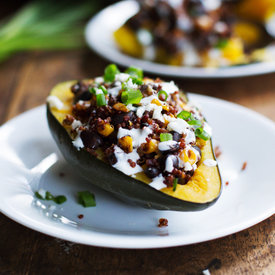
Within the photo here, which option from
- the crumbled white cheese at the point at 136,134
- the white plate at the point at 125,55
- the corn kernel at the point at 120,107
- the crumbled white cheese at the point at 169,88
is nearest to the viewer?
the crumbled white cheese at the point at 136,134

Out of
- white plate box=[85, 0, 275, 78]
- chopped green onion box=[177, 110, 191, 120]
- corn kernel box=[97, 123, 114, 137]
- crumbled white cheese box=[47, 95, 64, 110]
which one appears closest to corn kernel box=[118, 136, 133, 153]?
corn kernel box=[97, 123, 114, 137]

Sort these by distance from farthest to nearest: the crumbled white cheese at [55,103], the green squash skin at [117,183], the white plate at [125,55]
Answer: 1. the white plate at [125,55]
2. the crumbled white cheese at [55,103]
3. the green squash skin at [117,183]

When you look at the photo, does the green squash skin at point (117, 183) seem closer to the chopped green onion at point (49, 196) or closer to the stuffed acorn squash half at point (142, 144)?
the stuffed acorn squash half at point (142, 144)

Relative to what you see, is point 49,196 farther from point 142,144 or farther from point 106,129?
point 142,144

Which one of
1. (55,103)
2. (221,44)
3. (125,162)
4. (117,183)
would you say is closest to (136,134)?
(125,162)

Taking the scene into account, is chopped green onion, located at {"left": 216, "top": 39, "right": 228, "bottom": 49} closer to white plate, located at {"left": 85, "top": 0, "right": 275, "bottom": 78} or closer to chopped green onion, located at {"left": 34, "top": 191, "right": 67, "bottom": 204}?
white plate, located at {"left": 85, "top": 0, "right": 275, "bottom": 78}

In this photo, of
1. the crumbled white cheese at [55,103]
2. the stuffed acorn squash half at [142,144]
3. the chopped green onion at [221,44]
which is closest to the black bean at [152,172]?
the stuffed acorn squash half at [142,144]

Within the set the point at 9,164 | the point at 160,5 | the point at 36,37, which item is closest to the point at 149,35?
the point at 160,5
